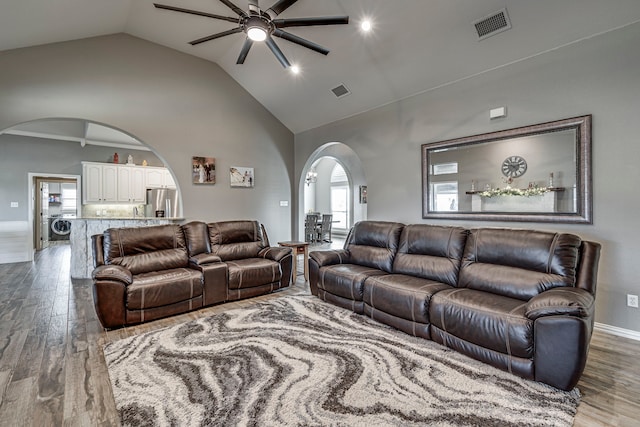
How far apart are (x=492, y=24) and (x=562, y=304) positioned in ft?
9.44

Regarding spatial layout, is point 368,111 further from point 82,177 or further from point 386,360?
point 82,177

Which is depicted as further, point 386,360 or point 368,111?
point 368,111

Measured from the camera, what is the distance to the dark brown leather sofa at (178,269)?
10.3 feet

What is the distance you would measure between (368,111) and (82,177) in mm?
7351

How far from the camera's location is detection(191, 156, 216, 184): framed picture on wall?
555 centimetres

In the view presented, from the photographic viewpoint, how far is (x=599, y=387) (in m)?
2.04

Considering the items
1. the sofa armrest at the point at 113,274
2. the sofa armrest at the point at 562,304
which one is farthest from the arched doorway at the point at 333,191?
the sofa armrest at the point at 562,304

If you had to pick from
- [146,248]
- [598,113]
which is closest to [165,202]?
[146,248]

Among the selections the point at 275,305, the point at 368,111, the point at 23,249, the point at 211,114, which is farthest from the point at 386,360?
the point at 23,249

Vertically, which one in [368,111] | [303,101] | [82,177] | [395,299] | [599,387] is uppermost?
[303,101]

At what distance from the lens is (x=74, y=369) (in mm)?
2311

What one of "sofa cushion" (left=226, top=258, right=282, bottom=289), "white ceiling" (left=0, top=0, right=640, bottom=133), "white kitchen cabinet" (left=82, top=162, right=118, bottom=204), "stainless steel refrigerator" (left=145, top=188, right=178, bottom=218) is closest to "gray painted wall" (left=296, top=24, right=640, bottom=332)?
"white ceiling" (left=0, top=0, right=640, bottom=133)

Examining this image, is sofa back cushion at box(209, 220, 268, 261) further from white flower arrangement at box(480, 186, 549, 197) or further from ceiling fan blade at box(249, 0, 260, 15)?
white flower arrangement at box(480, 186, 549, 197)

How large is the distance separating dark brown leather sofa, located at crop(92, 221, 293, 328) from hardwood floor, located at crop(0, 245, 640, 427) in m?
0.18
